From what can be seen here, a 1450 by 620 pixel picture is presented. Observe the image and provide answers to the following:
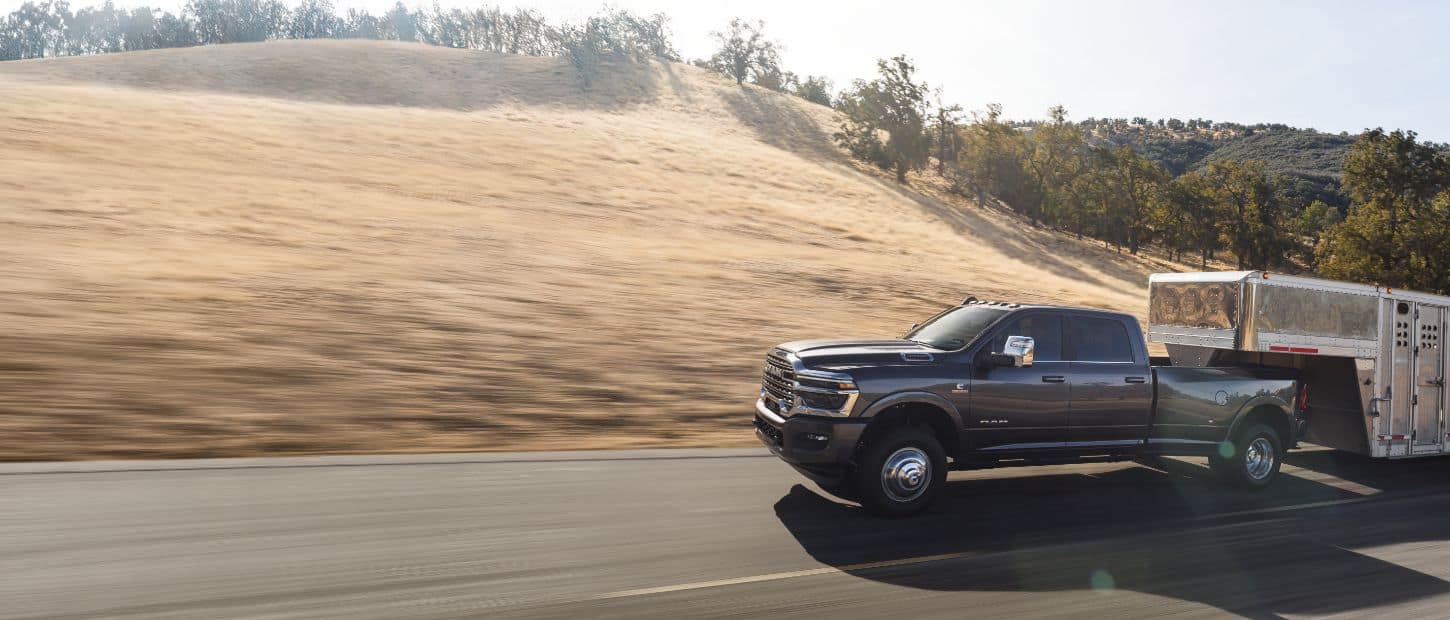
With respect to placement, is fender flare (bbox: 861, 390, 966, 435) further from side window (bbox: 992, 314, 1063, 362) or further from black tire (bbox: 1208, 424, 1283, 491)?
black tire (bbox: 1208, 424, 1283, 491)

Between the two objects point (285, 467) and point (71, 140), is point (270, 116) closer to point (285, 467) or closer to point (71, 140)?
point (71, 140)

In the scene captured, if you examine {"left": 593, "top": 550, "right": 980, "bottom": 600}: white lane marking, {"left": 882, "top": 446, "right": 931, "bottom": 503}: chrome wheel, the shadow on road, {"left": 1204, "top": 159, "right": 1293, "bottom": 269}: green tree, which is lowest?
the shadow on road

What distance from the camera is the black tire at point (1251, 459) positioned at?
9805mm

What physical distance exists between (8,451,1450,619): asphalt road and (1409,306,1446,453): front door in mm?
1818

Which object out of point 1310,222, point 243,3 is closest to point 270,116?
point 1310,222

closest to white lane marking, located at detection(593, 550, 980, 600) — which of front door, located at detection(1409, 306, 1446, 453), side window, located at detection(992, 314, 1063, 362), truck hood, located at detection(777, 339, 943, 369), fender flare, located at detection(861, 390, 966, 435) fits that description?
fender flare, located at detection(861, 390, 966, 435)

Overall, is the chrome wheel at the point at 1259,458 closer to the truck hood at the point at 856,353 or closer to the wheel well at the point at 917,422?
the wheel well at the point at 917,422

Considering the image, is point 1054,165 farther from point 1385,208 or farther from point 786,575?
point 786,575

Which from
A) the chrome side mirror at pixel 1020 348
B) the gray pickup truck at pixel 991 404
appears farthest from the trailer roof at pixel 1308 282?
the chrome side mirror at pixel 1020 348

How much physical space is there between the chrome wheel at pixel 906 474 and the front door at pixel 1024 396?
21.5 inches

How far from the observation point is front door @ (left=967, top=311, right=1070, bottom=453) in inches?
328

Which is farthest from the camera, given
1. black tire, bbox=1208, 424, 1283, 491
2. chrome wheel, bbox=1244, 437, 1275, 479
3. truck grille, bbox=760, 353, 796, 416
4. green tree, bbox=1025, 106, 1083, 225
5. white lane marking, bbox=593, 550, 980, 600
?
green tree, bbox=1025, 106, 1083, 225

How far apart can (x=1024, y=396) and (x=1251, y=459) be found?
3.32 m

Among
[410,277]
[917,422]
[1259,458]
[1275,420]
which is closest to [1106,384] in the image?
[917,422]
